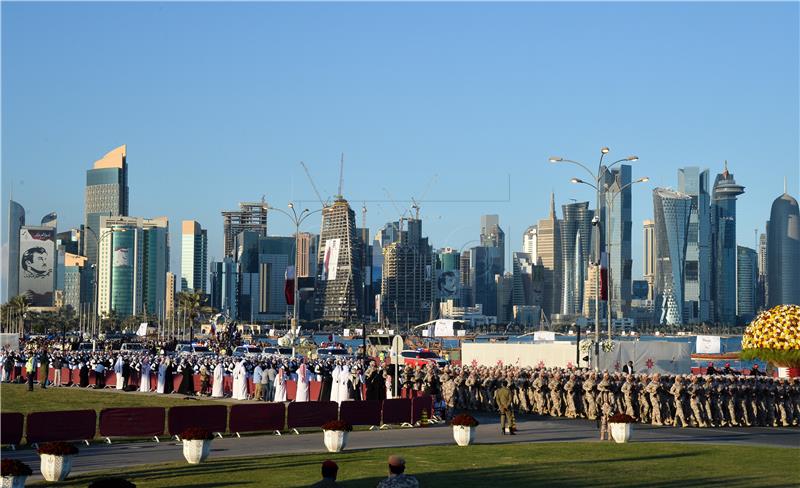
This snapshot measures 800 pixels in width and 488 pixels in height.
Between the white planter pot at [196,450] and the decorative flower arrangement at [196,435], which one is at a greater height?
the decorative flower arrangement at [196,435]

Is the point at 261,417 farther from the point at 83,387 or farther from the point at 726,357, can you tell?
the point at 726,357

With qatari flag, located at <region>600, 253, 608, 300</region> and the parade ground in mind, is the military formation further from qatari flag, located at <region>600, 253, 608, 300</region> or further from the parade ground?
qatari flag, located at <region>600, 253, 608, 300</region>

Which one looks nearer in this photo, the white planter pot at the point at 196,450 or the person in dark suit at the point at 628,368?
the white planter pot at the point at 196,450

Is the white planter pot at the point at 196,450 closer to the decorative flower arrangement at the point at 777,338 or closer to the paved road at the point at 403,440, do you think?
the paved road at the point at 403,440

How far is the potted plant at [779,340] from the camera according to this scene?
4034 cm

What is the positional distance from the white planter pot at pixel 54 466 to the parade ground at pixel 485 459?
8.3 inches

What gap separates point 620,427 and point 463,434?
4.12 m

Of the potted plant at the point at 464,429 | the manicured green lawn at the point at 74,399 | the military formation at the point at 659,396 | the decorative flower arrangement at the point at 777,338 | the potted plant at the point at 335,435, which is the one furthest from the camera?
the manicured green lawn at the point at 74,399

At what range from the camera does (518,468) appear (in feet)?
79.1

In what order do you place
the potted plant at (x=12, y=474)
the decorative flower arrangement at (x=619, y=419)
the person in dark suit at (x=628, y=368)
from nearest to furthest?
the potted plant at (x=12, y=474) → the decorative flower arrangement at (x=619, y=419) → the person in dark suit at (x=628, y=368)

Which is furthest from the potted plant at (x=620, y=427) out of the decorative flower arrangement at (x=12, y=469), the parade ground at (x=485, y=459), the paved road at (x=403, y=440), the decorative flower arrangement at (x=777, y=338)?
the decorative flower arrangement at (x=12, y=469)

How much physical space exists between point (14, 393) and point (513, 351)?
21.0m

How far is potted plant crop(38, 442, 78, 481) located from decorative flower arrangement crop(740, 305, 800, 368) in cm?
2642

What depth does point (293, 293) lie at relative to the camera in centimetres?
7056
